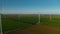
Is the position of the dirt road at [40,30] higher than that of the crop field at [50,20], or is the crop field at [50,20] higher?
the crop field at [50,20]

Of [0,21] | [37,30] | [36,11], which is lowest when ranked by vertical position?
[37,30]

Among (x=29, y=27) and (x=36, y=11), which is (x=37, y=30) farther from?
(x=36, y=11)

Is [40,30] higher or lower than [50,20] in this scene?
lower

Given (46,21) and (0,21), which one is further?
(0,21)

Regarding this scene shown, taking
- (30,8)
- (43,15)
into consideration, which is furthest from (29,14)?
(43,15)

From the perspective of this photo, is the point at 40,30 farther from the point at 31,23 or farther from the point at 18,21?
the point at 18,21

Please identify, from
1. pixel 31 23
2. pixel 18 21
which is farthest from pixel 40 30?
pixel 18 21
